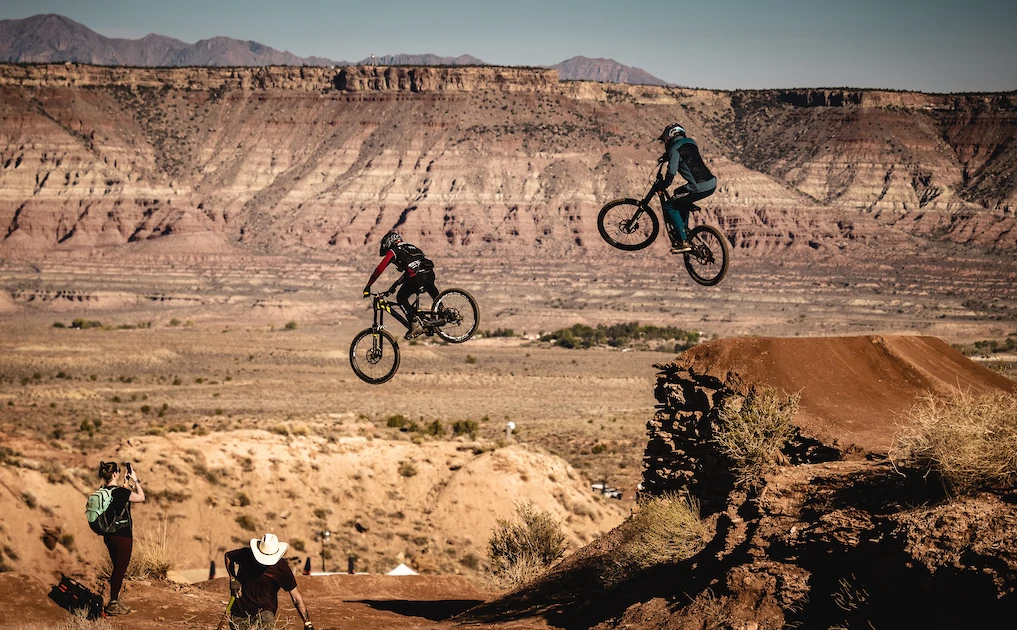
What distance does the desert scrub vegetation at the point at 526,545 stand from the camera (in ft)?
104

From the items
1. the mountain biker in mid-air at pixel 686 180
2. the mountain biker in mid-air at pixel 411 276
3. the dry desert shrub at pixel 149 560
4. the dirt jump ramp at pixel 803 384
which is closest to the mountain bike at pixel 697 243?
the mountain biker in mid-air at pixel 686 180

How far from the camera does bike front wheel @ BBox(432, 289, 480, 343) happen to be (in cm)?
1719

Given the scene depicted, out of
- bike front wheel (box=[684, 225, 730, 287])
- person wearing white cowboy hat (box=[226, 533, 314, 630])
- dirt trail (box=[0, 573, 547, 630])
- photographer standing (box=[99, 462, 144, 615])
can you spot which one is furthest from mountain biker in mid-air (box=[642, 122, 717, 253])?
photographer standing (box=[99, 462, 144, 615])

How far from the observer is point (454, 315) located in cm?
1739

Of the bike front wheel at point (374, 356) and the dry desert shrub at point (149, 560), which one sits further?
the dry desert shrub at point (149, 560)

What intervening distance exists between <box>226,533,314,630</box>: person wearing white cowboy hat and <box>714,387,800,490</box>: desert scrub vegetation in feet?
26.5

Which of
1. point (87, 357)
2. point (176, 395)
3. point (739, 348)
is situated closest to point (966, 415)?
point (739, 348)

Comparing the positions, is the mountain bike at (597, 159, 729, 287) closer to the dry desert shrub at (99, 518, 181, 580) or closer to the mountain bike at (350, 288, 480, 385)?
the mountain bike at (350, 288, 480, 385)

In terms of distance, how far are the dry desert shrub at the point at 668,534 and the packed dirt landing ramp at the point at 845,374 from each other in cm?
267

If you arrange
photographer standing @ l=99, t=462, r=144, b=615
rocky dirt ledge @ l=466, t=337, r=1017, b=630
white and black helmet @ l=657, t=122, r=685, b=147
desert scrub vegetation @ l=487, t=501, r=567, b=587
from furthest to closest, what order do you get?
desert scrub vegetation @ l=487, t=501, r=567, b=587 → photographer standing @ l=99, t=462, r=144, b=615 → white and black helmet @ l=657, t=122, r=685, b=147 → rocky dirt ledge @ l=466, t=337, r=1017, b=630

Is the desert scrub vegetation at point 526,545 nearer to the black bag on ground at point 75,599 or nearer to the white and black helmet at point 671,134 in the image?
the black bag on ground at point 75,599

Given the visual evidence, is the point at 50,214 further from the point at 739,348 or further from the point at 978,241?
the point at 739,348

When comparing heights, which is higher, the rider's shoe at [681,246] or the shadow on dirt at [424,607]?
the rider's shoe at [681,246]

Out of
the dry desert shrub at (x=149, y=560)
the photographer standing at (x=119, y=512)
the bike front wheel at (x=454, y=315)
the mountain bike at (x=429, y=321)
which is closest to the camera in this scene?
the mountain bike at (x=429, y=321)
